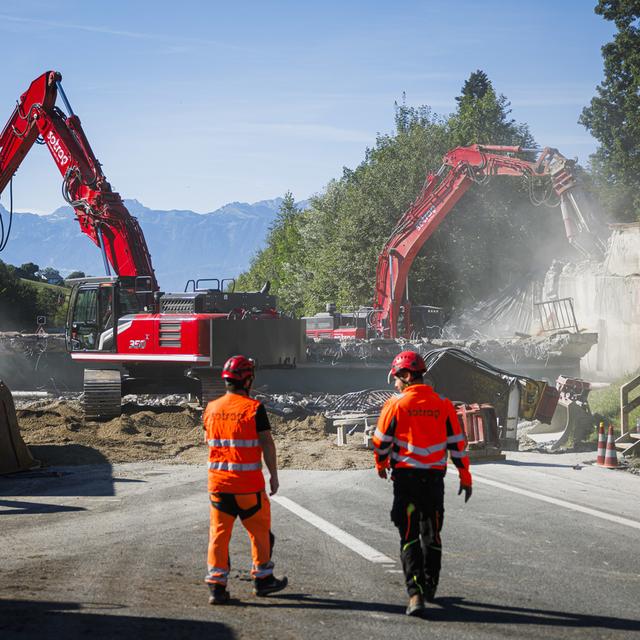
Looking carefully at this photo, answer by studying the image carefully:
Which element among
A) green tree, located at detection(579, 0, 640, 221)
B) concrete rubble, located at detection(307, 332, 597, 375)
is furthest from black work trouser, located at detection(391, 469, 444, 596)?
green tree, located at detection(579, 0, 640, 221)

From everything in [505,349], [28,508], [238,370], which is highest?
[505,349]

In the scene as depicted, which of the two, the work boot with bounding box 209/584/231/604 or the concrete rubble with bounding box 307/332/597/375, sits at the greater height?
the concrete rubble with bounding box 307/332/597/375

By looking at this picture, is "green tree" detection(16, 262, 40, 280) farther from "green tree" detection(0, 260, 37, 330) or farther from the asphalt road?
the asphalt road

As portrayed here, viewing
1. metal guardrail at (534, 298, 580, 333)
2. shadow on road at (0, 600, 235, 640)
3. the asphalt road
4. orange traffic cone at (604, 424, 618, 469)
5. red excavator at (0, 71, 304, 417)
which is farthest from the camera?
metal guardrail at (534, 298, 580, 333)

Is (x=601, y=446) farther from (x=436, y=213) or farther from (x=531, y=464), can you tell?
(x=436, y=213)

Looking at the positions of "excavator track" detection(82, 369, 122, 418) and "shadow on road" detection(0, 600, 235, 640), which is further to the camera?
"excavator track" detection(82, 369, 122, 418)

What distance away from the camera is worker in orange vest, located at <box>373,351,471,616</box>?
22.7ft

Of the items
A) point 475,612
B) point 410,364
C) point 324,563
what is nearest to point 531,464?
point 324,563

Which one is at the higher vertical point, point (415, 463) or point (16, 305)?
point (16, 305)

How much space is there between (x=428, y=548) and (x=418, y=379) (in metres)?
1.19

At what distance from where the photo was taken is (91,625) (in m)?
6.20

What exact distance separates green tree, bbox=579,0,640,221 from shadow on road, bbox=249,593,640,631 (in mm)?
54384

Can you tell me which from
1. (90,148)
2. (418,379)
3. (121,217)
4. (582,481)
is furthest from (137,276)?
(418,379)

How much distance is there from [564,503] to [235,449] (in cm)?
Result: 585
